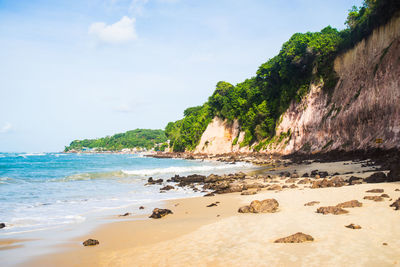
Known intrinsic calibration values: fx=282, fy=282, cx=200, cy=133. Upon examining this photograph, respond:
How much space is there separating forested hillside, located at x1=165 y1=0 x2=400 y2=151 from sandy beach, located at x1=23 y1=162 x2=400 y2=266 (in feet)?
81.4

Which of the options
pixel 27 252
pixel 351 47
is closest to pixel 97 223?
pixel 27 252

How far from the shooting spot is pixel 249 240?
6102 mm

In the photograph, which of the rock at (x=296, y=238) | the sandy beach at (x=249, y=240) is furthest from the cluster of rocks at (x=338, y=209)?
the rock at (x=296, y=238)

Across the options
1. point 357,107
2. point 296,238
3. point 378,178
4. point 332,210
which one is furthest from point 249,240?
point 357,107

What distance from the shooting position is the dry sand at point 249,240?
4.87 metres

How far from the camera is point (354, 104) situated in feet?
92.0

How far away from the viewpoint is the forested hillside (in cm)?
2952

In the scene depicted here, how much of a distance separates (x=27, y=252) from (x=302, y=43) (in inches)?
1633

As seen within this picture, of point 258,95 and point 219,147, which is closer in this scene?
point 258,95

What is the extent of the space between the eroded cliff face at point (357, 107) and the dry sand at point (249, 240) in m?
16.2

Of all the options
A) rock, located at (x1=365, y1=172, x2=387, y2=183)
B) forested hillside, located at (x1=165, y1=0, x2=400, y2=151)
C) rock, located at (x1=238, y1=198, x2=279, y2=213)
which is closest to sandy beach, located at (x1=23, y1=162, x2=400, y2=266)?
rock, located at (x1=238, y1=198, x2=279, y2=213)

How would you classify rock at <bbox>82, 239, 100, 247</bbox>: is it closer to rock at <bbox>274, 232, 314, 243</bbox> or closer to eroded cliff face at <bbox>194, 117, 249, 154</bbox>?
rock at <bbox>274, 232, 314, 243</bbox>

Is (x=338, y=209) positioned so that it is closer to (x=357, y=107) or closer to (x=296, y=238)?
(x=296, y=238)

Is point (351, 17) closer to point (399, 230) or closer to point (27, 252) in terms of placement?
point (399, 230)
